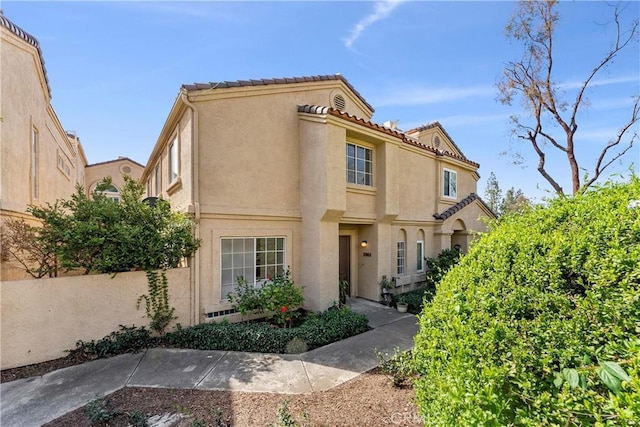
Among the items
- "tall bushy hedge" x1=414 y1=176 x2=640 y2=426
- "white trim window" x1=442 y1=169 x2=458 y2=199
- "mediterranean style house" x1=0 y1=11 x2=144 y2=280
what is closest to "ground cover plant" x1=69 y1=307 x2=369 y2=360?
"mediterranean style house" x1=0 y1=11 x2=144 y2=280

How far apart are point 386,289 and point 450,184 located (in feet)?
28.2

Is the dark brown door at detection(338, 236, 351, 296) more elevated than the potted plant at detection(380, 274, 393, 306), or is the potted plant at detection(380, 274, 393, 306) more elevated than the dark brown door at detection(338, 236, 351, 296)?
the dark brown door at detection(338, 236, 351, 296)

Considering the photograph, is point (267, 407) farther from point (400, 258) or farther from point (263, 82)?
point (400, 258)

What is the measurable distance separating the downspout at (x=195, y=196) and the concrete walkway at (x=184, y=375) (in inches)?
54.0

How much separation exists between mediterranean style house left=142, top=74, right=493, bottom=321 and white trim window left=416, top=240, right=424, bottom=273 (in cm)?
135

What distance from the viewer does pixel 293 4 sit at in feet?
29.0

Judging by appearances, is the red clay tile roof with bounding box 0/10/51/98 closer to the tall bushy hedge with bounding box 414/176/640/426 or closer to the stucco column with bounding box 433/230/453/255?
the tall bushy hedge with bounding box 414/176/640/426

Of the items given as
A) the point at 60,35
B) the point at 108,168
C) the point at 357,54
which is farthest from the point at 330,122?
the point at 108,168

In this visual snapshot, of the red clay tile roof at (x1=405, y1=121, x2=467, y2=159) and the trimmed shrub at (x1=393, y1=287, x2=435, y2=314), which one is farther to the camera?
the red clay tile roof at (x1=405, y1=121, x2=467, y2=159)

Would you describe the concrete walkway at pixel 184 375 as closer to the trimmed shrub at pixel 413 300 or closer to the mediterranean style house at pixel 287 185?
the mediterranean style house at pixel 287 185

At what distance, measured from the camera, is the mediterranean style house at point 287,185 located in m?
8.70

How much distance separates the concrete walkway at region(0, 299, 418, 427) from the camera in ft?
16.7

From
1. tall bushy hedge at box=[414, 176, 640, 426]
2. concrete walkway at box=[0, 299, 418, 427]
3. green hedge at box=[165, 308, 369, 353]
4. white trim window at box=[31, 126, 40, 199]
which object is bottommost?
concrete walkway at box=[0, 299, 418, 427]

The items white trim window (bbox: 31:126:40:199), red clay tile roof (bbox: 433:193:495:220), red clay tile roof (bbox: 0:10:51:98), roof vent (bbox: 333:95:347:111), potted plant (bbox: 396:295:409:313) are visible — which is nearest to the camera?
red clay tile roof (bbox: 0:10:51:98)
